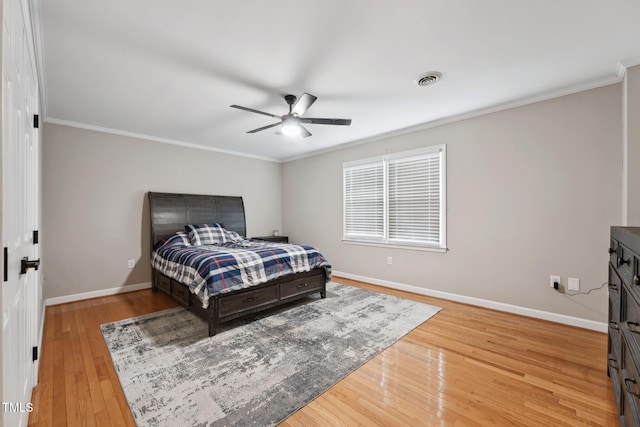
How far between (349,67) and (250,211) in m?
3.91

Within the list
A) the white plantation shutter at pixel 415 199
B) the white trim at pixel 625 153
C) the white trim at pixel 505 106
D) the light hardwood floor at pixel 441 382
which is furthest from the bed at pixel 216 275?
the white trim at pixel 625 153

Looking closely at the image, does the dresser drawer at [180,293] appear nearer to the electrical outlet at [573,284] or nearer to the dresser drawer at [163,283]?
the dresser drawer at [163,283]

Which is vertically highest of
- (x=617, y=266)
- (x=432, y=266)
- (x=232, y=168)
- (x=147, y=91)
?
(x=147, y=91)

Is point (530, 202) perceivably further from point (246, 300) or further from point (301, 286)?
point (246, 300)

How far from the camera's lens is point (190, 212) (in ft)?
15.3

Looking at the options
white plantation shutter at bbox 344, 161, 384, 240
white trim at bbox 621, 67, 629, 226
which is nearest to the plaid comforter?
white plantation shutter at bbox 344, 161, 384, 240

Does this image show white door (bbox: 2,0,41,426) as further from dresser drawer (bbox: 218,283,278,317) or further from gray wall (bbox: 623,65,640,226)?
gray wall (bbox: 623,65,640,226)

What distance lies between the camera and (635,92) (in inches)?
92.7

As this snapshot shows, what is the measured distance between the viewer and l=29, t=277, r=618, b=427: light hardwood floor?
165cm

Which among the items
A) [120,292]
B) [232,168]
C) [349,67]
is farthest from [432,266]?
[120,292]

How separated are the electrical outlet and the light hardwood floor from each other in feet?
1.33

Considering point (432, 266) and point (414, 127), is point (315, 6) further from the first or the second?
point (432, 266)

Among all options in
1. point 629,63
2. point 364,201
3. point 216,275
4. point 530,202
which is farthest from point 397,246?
point 629,63

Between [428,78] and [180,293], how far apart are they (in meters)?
3.61
